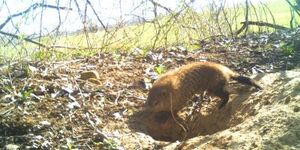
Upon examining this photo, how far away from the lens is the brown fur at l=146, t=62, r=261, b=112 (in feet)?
15.4

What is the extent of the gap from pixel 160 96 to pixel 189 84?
1.51 feet

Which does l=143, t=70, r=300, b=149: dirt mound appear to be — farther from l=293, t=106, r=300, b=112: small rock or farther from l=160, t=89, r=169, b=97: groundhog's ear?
l=160, t=89, r=169, b=97: groundhog's ear

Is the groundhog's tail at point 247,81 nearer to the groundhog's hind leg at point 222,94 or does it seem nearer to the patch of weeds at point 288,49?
the groundhog's hind leg at point 222,94

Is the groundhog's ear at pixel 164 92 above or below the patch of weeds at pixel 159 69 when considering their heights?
below

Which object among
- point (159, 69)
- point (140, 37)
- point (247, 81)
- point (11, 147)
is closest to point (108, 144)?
point (11, 147)

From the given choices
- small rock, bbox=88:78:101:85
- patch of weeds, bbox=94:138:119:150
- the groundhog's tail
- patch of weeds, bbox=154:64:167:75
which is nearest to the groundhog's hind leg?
the groundhog's tail

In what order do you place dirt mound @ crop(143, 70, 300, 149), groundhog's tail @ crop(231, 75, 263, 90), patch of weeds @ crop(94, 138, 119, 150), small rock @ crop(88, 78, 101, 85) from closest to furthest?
dirt mound @ crop(143, 70, 300, 149), patch of weeds @ crop(94, 138, 119, 150), groundhog's tail @ crop(231, 75, 263, 90), small rock @ crop(88, 78, 101, 85)

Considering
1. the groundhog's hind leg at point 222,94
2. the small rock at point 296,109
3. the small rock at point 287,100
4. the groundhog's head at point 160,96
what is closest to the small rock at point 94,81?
the groundhog's head at point 160,96

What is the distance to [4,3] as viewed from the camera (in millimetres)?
4641

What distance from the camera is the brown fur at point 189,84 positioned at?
15.4 feet

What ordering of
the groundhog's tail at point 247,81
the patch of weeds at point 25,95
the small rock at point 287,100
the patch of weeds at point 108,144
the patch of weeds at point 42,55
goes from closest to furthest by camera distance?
the small rock at point 287,100 < the patch of weeds at point 108,144 < the patch of weeds at point 25,95 < the groundhog's tail at point 247,81 < the patch of weeds at point 42,55

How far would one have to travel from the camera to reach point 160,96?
4672 millimetres

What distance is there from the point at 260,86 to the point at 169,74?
0.99 meters

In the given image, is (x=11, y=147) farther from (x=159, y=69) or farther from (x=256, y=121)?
(x=159, y=69)
